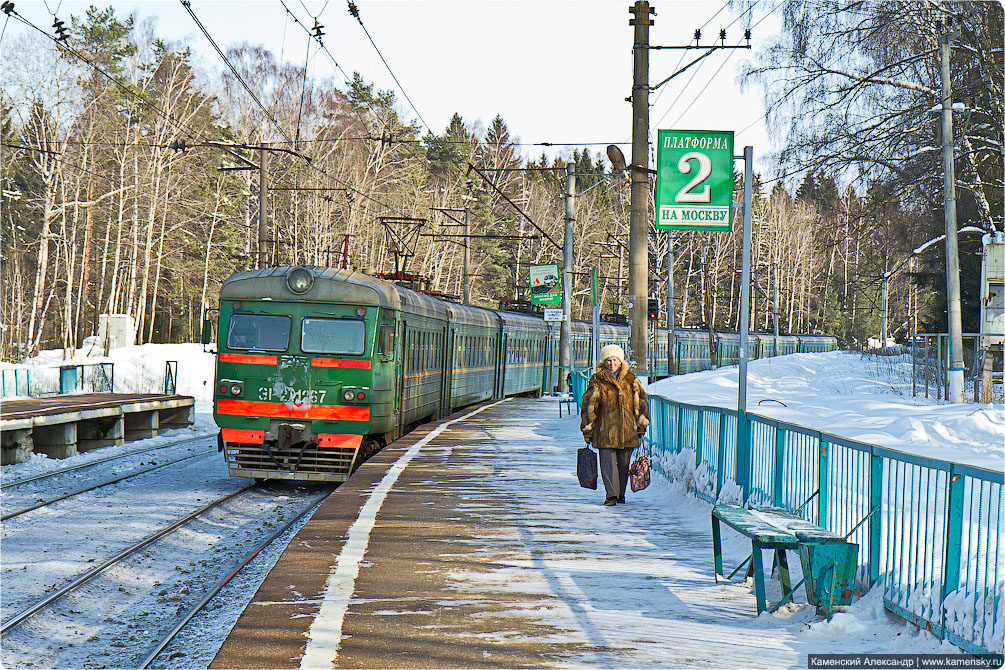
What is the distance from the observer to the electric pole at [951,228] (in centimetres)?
2198

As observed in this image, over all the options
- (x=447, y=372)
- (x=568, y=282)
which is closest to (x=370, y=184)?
(x=568, y=282)

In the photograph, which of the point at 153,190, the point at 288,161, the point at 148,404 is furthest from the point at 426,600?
the point at 288,161

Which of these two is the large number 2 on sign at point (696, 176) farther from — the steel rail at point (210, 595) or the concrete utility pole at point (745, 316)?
the steel rail at point (210, 595)

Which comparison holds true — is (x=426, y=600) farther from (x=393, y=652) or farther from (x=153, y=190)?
(x=153, y=190)

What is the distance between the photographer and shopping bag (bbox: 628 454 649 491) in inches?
382

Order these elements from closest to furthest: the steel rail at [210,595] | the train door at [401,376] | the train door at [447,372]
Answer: the steel rail at [210,595] → the train door at [401,376] → the train door at [447,372]

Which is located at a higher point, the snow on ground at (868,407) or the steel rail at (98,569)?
the snow on ground at (868,407)

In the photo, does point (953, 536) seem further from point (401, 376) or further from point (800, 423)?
point (800, 423)

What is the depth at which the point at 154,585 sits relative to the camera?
908cm

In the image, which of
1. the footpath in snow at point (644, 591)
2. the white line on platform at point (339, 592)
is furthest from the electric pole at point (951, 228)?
the white line on platform at point (339, 592)

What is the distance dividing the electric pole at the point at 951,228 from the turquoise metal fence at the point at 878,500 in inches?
496

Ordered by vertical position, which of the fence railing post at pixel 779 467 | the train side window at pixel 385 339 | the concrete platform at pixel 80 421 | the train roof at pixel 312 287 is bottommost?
the concrete platform at pixel 80 421

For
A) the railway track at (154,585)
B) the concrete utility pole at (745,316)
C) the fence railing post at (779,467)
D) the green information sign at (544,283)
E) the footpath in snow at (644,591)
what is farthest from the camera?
the green information sign at (544,283)

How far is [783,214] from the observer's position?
269 feet
